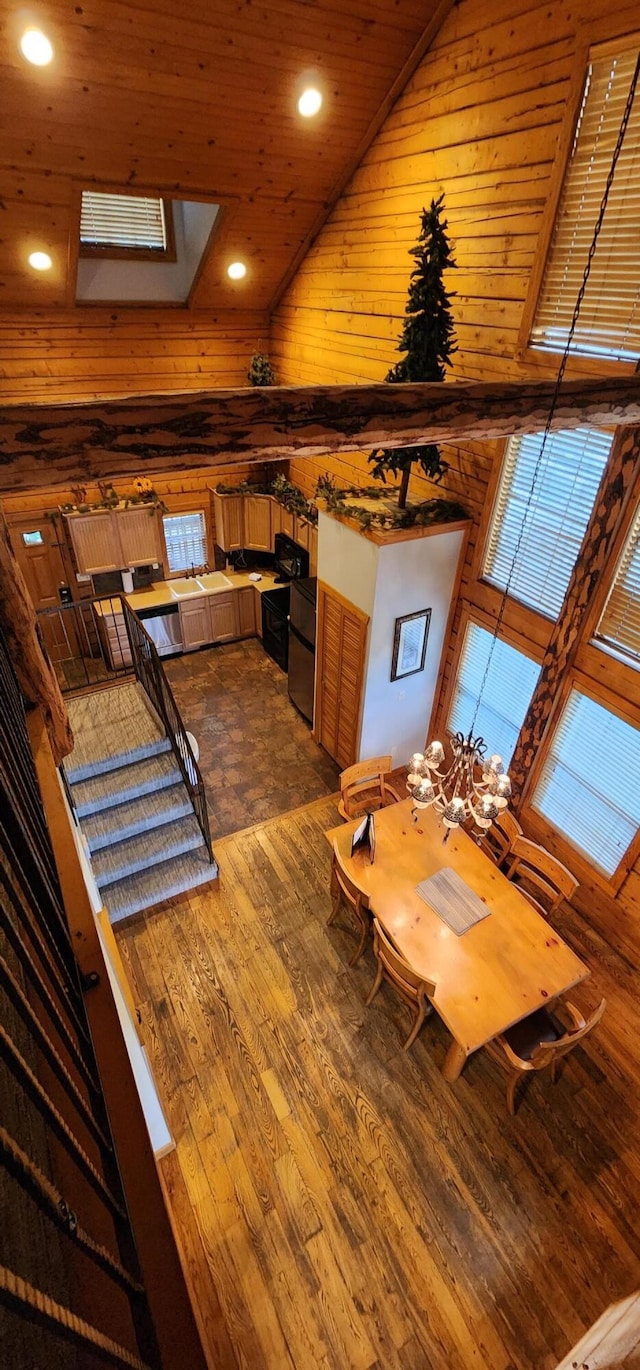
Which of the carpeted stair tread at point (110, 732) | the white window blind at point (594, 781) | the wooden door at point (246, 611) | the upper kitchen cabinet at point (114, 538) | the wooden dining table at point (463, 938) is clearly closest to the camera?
the wooden dining table at point (463, 938)

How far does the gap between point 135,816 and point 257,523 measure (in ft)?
15.1

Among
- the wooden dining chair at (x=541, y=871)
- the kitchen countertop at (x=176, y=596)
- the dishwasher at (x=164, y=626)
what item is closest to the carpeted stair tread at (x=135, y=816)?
the wooden dining chair at (x=541, y=871)

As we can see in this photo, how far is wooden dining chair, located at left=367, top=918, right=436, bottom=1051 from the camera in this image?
3178mm

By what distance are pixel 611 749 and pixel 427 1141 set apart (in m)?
2.84

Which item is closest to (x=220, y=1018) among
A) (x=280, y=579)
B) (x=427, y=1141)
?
(x=427, y=1141)

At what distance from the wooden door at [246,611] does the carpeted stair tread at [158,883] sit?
3.93 metres

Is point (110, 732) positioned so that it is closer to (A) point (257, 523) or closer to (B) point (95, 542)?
(B) point (95, 542)

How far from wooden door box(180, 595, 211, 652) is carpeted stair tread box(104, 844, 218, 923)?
361cm

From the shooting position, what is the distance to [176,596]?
7.45m

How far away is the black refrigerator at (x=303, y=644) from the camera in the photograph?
6.06 m

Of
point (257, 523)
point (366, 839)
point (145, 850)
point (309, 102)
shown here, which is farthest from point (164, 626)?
point (309, 102)

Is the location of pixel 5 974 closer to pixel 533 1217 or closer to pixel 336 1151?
pixel 336 1151

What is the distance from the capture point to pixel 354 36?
4.11 meters

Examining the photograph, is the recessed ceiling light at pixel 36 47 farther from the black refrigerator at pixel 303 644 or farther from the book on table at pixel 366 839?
the book on table at pixel 366 839
